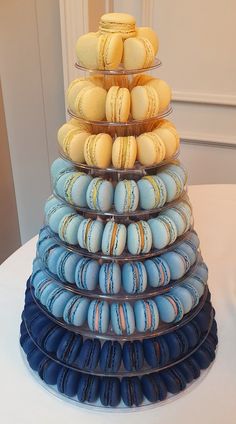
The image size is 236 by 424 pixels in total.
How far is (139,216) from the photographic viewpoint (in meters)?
0.58

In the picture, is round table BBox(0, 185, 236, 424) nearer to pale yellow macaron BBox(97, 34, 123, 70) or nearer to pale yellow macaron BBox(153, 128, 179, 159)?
pale yellow macaron BBox(153, 128, 179, 159)

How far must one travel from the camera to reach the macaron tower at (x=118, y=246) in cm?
54

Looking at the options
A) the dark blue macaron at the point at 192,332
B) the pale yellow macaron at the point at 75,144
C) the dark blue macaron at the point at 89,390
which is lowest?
the dark blue macaron at the point at 89,390

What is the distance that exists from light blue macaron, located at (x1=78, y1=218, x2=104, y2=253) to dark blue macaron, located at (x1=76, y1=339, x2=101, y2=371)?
0.13m

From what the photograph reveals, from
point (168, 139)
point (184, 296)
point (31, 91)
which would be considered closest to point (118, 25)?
point (168, 139)

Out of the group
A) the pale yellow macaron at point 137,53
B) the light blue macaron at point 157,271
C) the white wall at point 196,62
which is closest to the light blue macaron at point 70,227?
the light blue macaron at point 157,271

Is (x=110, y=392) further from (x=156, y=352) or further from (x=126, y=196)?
(x=126, y=196)

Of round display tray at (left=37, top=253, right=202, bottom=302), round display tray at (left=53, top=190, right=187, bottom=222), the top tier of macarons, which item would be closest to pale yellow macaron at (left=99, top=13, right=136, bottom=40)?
the top tier of macarons

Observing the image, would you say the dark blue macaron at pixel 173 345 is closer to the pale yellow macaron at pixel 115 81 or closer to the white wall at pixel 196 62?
the pale yellow macaron at pixel 115 81

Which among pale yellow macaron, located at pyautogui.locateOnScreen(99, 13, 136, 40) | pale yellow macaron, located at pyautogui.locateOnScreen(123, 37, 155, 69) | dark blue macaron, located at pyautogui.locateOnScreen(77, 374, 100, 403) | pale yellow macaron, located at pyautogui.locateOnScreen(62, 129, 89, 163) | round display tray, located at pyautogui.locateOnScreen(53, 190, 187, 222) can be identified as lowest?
dark blue macaron, located at pyautogui.locateOnScreen(77, 374, 100, 403)

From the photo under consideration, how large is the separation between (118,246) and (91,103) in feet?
0.60

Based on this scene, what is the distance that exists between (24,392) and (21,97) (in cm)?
117

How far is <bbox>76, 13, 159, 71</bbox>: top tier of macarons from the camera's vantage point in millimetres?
519

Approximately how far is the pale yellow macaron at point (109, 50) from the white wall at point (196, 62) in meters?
0.89
